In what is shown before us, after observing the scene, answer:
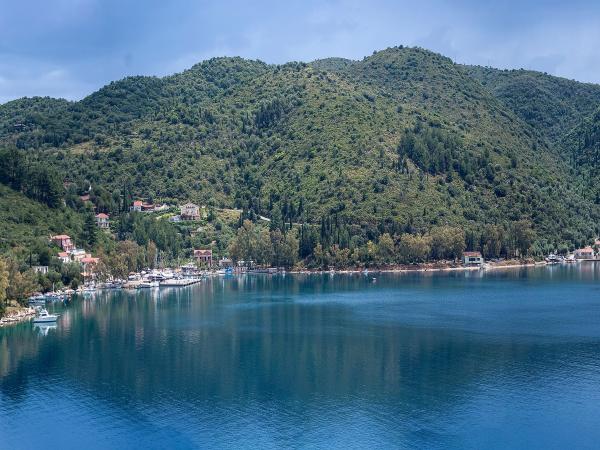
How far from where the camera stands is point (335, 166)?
514 feet

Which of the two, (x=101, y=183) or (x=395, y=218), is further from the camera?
(x=101, y=183)

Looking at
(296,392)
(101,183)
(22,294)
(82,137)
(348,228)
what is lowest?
(296,392)

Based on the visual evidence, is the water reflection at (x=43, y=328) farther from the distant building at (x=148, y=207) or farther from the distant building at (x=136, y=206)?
the distant building at (x=148, y=207)

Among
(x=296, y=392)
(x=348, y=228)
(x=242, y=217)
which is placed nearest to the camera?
(x=296, y=392)

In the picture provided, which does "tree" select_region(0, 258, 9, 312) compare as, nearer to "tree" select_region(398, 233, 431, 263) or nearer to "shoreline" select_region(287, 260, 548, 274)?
"shoreline" select_region(287, 260, 548, 274)

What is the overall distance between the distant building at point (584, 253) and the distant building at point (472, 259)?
97.8ft

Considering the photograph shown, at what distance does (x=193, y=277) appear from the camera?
128 m

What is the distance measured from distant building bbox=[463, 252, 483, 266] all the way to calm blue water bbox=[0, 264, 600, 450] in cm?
4480

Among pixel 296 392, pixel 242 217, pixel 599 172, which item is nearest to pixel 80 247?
pixel 242 217

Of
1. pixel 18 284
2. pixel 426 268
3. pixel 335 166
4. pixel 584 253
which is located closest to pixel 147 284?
pixel 18 284

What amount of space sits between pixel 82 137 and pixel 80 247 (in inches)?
2964

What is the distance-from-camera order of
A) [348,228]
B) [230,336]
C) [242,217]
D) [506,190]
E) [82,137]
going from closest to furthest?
[230,336]
[348,228]
[242,217]
[506,190]
[82,137]

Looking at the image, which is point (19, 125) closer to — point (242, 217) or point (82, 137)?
point (82, 137)

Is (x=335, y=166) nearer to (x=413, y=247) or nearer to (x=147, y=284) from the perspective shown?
(x=413, y=247)
